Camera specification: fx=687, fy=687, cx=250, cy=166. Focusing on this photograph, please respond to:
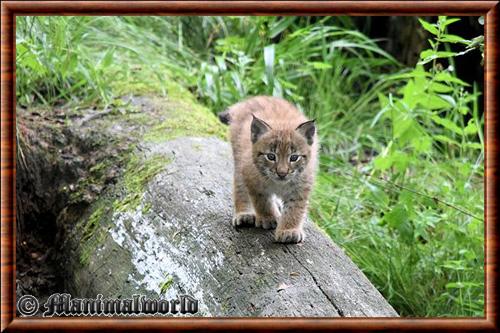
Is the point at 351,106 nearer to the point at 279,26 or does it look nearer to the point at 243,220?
the point at 279,26

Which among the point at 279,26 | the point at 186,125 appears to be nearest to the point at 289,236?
the point at 186,125

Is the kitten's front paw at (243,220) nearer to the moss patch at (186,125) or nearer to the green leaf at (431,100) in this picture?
the moss patch at (186,125)

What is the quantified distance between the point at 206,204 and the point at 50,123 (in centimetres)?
163

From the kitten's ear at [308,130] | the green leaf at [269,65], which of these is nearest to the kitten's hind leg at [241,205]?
the kitten's ear at [308,130]

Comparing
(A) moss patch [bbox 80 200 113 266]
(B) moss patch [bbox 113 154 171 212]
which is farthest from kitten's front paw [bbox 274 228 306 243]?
(A) moss patch [bbox 80 200 113 266]

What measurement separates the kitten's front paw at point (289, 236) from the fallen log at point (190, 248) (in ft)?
0.13

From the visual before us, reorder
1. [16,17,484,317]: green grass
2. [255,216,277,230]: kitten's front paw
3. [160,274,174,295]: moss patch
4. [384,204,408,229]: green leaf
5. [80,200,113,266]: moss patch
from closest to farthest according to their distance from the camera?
[160,274,174,295]: moss patch
[255,216,277,230]: kitten's front paw
[80,200,113,266]: moss patch
[384,204,408,229]: green leaf
[16,17,484,317]: green grass

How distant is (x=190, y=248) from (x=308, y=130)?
886 mm

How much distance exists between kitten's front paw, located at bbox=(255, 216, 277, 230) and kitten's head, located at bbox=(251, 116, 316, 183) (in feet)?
0.80

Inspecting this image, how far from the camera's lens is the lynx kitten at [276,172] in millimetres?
3598

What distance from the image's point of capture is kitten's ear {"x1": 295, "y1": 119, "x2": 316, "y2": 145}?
3.64 metres

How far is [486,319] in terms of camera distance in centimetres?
267

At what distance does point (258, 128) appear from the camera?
369cm

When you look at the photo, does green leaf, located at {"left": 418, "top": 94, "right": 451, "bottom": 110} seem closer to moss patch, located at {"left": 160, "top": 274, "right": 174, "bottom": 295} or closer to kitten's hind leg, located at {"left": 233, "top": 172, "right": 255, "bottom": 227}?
kitten's hind leg, located at {"left": 233, "top": 172, "right": 255, "bottom": 227}
